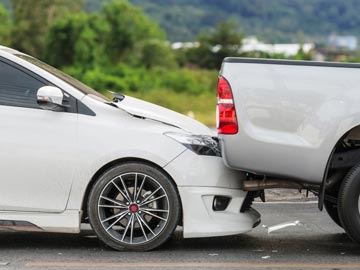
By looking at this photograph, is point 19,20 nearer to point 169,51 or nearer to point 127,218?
point 169,51

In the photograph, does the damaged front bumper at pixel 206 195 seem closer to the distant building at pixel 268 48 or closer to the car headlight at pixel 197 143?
the car headlight at pixel 197 143

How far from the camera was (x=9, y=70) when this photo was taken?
20.8ft

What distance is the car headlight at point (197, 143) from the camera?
20.4 feet

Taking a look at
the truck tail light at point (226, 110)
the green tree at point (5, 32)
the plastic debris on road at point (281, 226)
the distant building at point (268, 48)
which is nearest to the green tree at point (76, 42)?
the green tree at point (5, 32)

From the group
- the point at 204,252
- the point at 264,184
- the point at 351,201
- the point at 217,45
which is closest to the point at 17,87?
the point at 204,252

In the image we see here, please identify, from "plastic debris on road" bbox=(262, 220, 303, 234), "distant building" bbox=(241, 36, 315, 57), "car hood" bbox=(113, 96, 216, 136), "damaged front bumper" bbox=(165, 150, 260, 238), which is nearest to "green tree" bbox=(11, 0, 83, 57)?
"distant building" bbox=(241, 36, 315, 57)

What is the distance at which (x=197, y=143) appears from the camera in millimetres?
6289

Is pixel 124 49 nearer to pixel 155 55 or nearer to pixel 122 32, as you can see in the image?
pixel 122 32

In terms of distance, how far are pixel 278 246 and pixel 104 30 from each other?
6107 cm

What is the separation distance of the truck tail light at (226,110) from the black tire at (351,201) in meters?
0.97

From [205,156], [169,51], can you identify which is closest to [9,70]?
[205,156]

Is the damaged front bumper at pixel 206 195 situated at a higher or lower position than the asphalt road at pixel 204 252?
higher

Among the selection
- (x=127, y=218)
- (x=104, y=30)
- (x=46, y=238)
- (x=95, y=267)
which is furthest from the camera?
(x=104, y=30)

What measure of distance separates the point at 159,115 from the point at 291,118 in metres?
1.16
